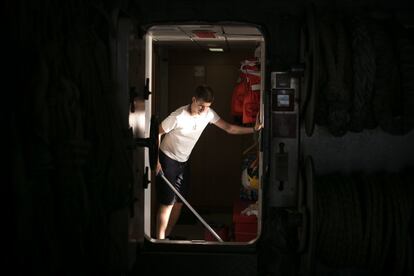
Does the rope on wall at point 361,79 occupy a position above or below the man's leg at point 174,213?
above

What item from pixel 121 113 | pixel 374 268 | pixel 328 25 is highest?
pixel 328 25

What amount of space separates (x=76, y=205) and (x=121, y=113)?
22.1 inches

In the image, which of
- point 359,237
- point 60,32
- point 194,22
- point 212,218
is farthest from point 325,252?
point 212,218

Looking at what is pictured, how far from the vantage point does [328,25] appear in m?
3.31

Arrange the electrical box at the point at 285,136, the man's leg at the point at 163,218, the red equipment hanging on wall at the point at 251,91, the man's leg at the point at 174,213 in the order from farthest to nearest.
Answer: the man's leg at the point at 174,213 → the red equipment hanging on wall at the point at 251,91 → the man's leg at the point at 163,218 → the electrical box at the point at 285,136

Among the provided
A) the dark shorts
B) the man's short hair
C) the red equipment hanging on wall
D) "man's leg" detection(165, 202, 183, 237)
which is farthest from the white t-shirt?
"man's leg" detection(165, 202, 183, 237)

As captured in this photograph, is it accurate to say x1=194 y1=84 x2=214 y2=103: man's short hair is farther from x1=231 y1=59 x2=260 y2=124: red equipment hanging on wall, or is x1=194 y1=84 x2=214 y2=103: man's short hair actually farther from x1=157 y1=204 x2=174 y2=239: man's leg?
x1=157 y1=204 x2=174 y2=239: man's leg

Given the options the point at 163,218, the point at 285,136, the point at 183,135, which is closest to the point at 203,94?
the point at 183,135

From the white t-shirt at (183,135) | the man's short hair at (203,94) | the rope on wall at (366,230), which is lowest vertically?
the rope on wall at (366,230)

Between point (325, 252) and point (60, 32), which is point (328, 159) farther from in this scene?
point (60, 32)

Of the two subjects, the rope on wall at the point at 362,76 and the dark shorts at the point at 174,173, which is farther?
the dark shorts at the point at 174,173

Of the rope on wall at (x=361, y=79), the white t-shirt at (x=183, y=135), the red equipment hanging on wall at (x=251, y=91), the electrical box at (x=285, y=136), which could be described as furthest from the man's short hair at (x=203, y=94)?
the rope on wall at (x=361, y=79)

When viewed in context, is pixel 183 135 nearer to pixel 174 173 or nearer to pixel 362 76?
pixel 174 173

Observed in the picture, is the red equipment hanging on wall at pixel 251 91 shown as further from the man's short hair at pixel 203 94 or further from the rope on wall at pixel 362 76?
the rope on wall at pixel 362 76
